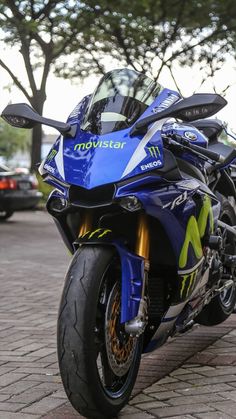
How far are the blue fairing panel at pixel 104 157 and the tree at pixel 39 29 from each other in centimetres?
1373

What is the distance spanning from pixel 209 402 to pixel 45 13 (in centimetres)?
1571

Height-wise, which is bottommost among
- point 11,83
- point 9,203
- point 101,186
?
point 9,203

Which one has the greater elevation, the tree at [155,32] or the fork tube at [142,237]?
the tree at [155,32]

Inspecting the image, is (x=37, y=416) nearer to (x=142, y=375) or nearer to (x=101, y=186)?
(x=142, y=375)

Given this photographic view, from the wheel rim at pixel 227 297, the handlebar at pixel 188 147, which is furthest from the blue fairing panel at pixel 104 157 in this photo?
the wheel rim at pixel 227 297

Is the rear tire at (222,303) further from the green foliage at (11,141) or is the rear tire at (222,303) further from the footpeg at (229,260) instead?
the green foliage at (11,141)

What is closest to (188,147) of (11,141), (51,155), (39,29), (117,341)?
(51,155)

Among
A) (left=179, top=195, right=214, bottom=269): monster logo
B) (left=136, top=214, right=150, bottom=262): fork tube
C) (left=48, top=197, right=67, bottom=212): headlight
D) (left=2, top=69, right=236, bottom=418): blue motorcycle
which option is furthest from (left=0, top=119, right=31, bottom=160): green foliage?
(left=136, top=214, right=150, bottom=262): fork tube

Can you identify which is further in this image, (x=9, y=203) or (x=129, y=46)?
(x=129, y=46)

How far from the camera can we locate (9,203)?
51.7 feet

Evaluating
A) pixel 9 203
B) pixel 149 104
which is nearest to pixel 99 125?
pixel 149 104

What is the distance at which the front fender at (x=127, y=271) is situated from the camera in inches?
119

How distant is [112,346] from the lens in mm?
3088

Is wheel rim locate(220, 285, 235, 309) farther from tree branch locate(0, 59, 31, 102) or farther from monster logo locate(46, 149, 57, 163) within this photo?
tree branch locate(0, 59, 31, 102)
